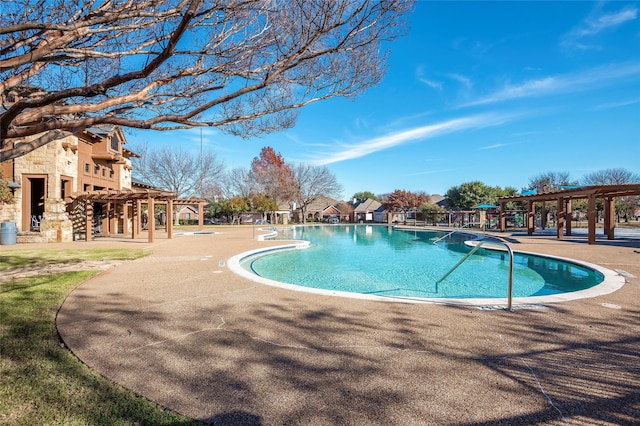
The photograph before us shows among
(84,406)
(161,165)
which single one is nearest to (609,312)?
(84,406)

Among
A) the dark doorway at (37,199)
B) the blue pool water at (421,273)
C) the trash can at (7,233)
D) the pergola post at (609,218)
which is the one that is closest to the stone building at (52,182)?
the dark doorway at (37,199)

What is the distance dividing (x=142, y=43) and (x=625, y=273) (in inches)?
485

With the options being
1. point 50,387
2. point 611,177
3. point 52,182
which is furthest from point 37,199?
point 611,177

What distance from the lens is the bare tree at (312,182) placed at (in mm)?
50438

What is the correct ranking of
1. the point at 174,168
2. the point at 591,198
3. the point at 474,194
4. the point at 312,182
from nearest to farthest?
the point at 591,198 → the point at 174,168 → the point at 474,194 → the point at 312,182

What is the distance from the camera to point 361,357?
3.57 meters

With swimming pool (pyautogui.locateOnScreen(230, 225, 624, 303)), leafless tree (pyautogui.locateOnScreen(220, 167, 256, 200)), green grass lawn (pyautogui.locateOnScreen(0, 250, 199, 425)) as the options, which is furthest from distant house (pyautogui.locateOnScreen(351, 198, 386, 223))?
green grass lawn (pyautogui.locateOnScreen(0, 250, 199, 425))

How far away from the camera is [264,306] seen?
558cm

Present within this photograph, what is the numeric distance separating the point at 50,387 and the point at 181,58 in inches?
244

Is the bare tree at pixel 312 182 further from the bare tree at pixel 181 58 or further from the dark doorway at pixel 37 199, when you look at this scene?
the bare tree at pixel 181 58

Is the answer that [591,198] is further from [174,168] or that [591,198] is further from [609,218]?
[174,168]

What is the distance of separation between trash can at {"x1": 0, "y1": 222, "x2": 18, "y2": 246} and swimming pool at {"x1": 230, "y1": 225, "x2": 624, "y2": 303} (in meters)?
11.8

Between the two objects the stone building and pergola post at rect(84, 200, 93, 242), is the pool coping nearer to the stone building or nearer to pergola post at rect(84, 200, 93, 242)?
pergola post at rect(84, 200, 93, 242)

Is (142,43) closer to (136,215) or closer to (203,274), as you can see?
(203,274)
